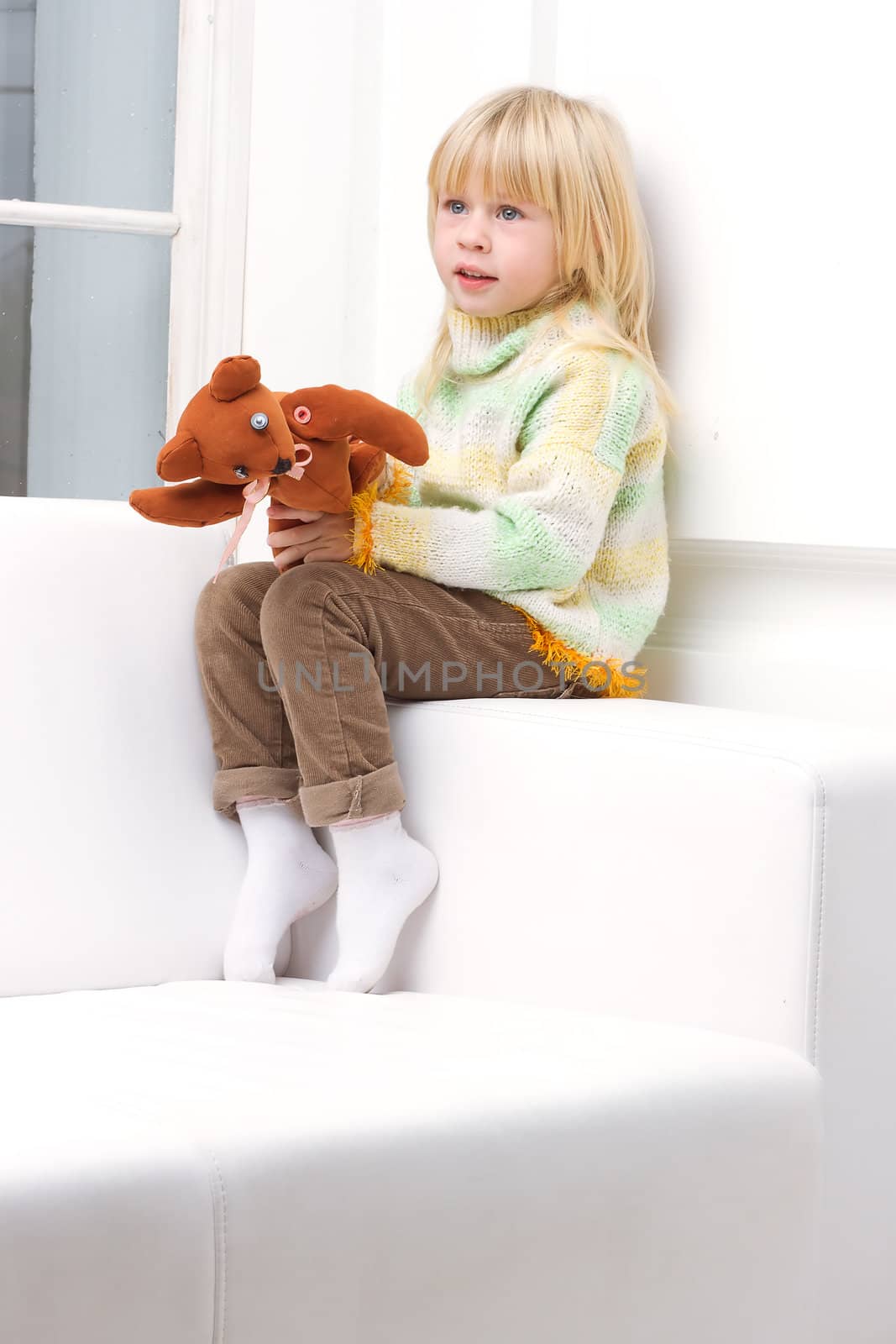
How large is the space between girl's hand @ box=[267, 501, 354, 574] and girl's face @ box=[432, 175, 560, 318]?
1.07 feet

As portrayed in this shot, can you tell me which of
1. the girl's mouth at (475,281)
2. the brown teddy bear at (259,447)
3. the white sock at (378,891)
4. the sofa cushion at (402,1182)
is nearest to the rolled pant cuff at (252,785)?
the white sock at (378,891)

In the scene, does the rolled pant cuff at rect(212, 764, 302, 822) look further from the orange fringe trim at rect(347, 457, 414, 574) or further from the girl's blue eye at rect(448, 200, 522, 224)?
the girl's blue eye at rect(448, 200, 522, 224)

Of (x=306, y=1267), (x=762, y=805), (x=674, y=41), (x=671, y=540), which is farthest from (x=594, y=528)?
(x=306, y=1267)

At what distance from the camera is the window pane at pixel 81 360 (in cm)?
209

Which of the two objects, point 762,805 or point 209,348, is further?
point 209,348

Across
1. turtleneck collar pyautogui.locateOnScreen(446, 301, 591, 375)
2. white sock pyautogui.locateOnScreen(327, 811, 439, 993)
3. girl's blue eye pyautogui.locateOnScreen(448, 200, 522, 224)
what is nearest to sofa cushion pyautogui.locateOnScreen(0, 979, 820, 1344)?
white sock pyautogui.locateOnScreen(327, 811, 439, 993)

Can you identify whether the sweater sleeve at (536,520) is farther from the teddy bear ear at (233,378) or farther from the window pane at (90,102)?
the window pane at (90,102)

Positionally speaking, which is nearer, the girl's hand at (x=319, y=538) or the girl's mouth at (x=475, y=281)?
the girl's hand at (x=319, y=538)

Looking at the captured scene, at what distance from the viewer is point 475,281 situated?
61.7 inches

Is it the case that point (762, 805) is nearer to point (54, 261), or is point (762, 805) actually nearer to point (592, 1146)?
point (592, 1146)

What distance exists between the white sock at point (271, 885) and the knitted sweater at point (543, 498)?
26 cm

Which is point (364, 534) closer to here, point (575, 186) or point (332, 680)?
point (332, 680)

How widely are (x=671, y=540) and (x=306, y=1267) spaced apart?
1.00m

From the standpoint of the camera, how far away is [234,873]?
1.39 m
